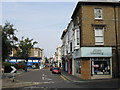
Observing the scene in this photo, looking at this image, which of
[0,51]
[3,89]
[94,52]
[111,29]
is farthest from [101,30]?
[3,89]

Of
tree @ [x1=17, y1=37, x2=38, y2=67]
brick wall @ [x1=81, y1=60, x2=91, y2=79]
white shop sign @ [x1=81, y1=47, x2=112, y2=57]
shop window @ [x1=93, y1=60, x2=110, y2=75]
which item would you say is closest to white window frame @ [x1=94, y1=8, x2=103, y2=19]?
white shop sign @ [x1=81, y1=47, x2=112, y2=57]

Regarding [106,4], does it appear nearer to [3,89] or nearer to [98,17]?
[98,17]

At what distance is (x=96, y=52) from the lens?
2647 cm

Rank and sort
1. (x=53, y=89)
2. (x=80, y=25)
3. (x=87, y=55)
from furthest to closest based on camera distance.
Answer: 1. (x=80, y=25)
2. (x=87, y=55)
3. (x=53, y=89)

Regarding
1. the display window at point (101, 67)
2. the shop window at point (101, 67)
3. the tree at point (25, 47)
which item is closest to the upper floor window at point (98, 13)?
the display window at point (101, 67)

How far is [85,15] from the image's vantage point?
26938 mm

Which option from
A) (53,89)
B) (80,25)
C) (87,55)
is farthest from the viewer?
(80,25)

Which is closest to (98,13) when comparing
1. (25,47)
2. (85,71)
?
(85,71)

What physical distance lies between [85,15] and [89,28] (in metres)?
1.72

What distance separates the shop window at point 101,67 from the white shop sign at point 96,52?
96 cm

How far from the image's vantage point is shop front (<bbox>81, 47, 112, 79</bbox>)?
86.1ft

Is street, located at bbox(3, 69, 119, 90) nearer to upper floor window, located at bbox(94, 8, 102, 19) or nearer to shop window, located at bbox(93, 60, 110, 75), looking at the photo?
shop window, located at bbox(93, 60, 110, 75)

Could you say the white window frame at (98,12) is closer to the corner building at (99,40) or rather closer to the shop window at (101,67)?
the corner building at (99,40)

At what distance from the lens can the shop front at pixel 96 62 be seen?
2625 centimetres
